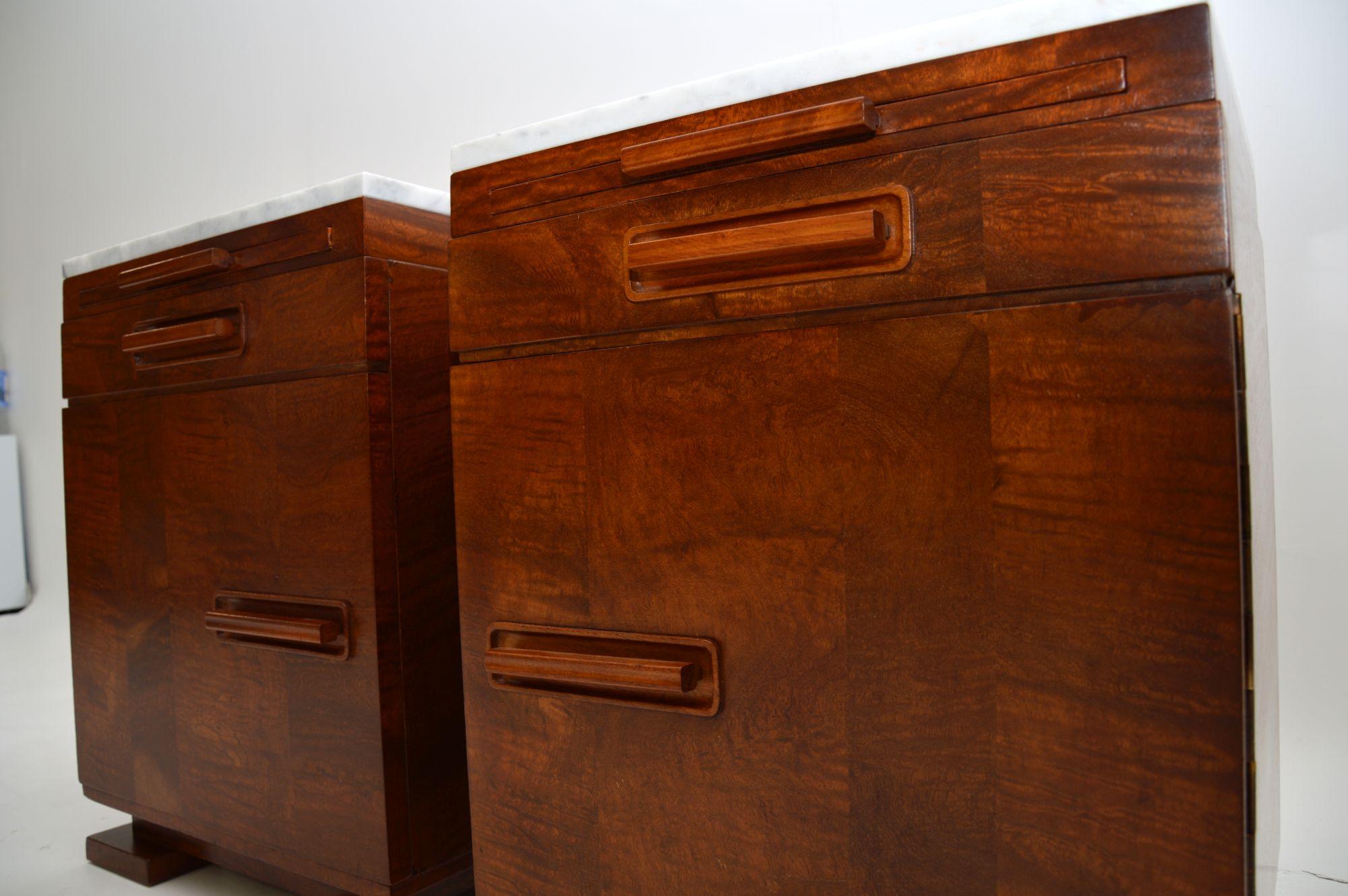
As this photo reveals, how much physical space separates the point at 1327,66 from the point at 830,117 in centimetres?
87

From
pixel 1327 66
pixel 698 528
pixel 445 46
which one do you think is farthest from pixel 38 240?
pixel 1327 66

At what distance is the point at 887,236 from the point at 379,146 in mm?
1725

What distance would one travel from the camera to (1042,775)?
0.63 metres

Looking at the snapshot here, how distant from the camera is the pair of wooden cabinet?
592 millimetres

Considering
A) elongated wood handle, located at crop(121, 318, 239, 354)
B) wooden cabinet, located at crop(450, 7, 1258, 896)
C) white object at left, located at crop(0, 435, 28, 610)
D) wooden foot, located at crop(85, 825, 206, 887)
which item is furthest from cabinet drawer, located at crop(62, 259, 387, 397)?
white object at left, located at crop(0, 435, 28, 610)

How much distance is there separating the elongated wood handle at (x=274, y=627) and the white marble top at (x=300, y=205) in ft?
1.42

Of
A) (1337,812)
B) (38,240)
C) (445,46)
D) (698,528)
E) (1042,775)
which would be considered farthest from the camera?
(38,240)

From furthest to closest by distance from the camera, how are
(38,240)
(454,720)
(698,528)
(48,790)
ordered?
(38,240), (48,790), (454,720), (698,528)

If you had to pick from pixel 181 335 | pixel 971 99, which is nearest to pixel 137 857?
pixel 181 335

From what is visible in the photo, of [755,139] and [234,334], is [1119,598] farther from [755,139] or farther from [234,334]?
[234,334]

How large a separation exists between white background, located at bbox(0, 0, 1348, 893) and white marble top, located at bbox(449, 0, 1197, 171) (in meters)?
0.76

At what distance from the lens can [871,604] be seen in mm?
686

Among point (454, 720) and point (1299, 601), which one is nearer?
point (454, 720)

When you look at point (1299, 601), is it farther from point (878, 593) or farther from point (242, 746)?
point (242, 746)
